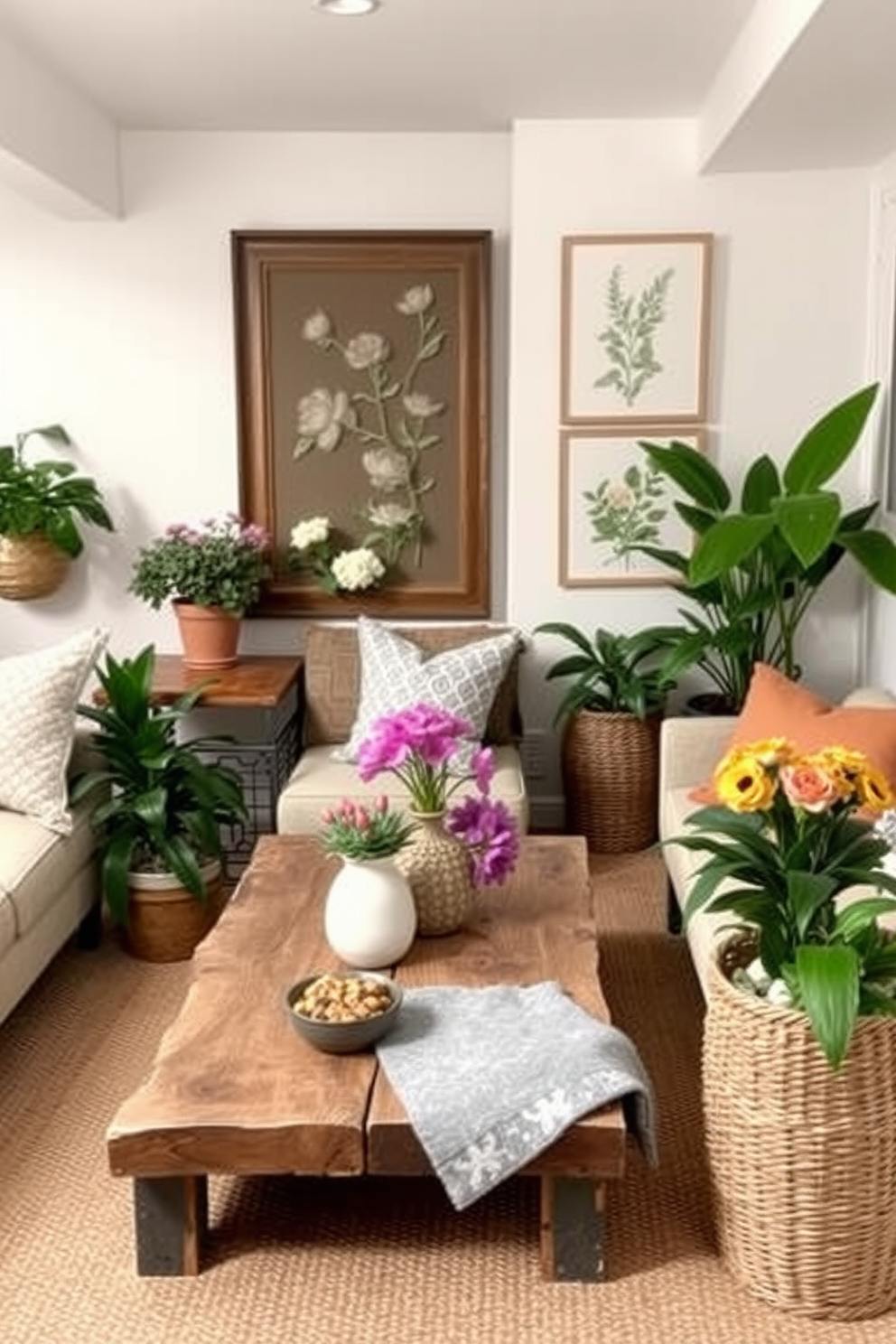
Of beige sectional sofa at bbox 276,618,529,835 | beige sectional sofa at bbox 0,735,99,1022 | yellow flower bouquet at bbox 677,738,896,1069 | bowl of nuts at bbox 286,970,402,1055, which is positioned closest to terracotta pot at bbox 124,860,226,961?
beige sectional sofa at bbox 0,735,99,1022

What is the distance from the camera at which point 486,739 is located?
4.33 metres

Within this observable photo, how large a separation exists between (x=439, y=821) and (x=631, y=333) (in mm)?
2072

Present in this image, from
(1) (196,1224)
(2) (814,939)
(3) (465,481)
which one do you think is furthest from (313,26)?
(1) (196,1224)

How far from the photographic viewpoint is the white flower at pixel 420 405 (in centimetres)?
448

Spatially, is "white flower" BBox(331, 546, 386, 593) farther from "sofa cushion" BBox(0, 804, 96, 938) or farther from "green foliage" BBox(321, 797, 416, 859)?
"green foliage" BBox(321, 797, 416, 859)

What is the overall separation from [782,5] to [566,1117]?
7.51 feet

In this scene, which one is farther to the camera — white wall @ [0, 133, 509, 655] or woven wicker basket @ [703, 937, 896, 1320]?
white wall @ [0, 133, 509, 655]

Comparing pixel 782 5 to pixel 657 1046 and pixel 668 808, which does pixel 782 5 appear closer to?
pixel 668 808

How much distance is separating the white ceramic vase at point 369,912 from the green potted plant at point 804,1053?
0.65m

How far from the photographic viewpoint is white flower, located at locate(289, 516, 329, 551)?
14.7 feet

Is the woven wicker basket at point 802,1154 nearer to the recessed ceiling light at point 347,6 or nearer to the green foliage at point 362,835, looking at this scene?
the green foliage at point 362,835

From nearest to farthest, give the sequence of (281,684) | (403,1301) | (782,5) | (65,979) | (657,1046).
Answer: (403,1301) → (782,5) → (657,1046) → (65,979) → (281,684)

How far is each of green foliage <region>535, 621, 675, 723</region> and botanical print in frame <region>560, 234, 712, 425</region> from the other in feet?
2.30

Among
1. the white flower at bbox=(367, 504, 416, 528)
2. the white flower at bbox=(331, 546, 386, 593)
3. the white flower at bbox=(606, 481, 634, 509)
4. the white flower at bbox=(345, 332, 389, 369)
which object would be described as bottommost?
the white flower at bbox=(331, 546, 386, 593)
